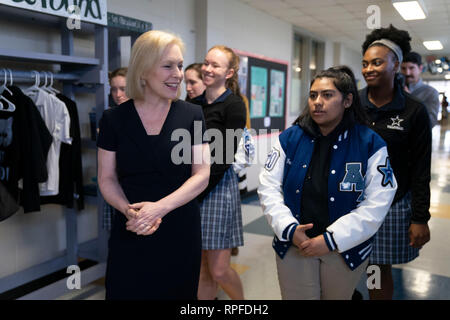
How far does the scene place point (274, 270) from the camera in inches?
126

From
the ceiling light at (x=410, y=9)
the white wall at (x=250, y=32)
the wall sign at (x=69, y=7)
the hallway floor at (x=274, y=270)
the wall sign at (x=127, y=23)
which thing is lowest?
the hallway floor at (x=274, y=270)

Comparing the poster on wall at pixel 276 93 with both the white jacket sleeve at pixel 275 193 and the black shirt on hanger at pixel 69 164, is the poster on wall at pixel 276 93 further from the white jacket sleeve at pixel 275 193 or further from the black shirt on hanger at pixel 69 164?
the white jacket sleeve at pixel 275 193

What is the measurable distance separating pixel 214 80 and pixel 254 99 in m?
3.61

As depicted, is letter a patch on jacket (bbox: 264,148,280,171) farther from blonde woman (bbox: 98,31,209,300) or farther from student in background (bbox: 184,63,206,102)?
student in background (bbox: 184,63,206,102)

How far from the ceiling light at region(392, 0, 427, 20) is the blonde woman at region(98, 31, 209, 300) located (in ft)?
16.1

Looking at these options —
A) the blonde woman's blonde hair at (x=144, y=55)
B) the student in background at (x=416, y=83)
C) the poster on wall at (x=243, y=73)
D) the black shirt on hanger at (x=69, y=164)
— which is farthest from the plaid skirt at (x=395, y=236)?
the poster on wall at (x=243, y=73)

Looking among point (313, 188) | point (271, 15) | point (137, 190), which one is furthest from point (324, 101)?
point (271, 15)

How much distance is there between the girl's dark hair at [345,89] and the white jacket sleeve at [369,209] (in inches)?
7.5

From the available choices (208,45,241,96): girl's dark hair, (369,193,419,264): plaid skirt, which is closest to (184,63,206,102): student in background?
(208,45,241,96): girl's dark hair

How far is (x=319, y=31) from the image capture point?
7.76 metres

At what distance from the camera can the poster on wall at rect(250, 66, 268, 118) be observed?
5664mm

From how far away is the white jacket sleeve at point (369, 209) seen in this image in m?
1.50

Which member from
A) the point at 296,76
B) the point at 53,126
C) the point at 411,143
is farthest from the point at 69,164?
the point at 296,76

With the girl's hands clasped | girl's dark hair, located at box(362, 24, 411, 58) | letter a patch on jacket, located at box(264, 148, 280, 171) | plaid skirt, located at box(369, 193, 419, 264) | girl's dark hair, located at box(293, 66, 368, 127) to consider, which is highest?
girl's dark hair, located at box(362, 24, 411, 58)
